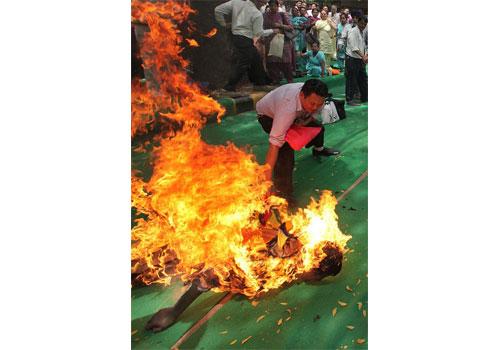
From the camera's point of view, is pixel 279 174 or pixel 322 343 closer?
pixel 322 343

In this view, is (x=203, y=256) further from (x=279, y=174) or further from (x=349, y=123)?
(x=349, y=123)

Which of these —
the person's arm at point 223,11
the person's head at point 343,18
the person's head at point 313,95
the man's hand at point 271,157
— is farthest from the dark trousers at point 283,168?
the person's head at point 343,18

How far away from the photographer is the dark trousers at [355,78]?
4.02 metres

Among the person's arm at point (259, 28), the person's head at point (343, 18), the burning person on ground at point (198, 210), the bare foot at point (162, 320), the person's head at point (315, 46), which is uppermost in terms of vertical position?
the person's head at point (343, 18)

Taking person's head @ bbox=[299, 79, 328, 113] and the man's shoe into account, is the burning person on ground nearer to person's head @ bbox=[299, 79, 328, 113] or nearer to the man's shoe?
the man's shoe

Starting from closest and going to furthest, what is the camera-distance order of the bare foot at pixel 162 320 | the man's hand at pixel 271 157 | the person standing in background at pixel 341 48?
the bare foot at pixel 162 320, the man's hand at pixel 271 157, the person standing in background at pixel 341 48

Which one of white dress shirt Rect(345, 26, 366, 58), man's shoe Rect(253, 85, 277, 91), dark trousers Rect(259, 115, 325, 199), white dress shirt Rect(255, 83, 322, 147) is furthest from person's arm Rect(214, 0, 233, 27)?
white dress shirt Rect(345, 26, 366, 58)

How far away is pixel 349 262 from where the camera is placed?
3.92 metres

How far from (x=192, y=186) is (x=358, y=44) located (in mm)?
1685

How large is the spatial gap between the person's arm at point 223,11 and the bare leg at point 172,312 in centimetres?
198

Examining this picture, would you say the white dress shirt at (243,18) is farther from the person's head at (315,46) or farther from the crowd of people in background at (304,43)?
the person's head at (315,46)

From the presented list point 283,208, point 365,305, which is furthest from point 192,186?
point 365,305

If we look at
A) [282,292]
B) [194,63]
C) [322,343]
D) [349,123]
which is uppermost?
[194,63]

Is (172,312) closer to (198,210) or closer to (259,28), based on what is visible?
(198,210)
